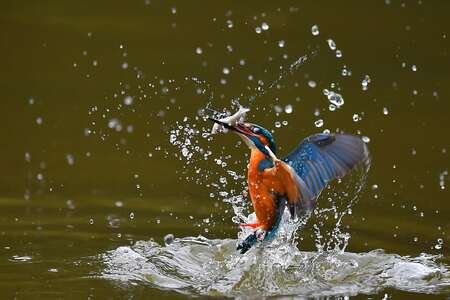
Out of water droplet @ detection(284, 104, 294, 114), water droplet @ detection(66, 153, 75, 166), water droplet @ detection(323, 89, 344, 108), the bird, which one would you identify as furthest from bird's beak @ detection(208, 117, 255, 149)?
water droplet @ detection(284, 104, 294, 114)

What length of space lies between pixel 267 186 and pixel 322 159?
0.29 m

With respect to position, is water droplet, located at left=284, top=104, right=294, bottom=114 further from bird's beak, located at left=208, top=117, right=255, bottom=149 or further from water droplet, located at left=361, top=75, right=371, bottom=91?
bird's beak, located at left=208, top=117, right=255, bottom=149

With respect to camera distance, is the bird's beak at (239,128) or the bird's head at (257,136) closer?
the bird's beak at (239,128)

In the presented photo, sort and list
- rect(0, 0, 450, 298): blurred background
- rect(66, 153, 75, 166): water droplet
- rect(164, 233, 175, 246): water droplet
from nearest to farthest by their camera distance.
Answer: rect(164, 233, 175, 246): water droplet < rect(0, 0, 450, 298): blurred background < rect(66, 153, 75, 166): water droplet

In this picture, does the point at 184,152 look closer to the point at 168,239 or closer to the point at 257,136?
the point at 168,239

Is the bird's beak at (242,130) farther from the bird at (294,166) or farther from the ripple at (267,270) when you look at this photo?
the ripple at (267,270)

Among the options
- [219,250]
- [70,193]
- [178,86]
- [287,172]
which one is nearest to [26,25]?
[178,86]

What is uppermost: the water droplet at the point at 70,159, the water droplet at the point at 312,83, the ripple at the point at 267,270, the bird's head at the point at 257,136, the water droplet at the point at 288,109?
the water droplet at the point at 312,83

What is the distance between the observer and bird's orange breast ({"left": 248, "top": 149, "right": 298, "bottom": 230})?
5.20 m

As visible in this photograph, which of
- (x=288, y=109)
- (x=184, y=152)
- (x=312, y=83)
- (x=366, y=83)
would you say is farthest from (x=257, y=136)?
(x=366, y=83)

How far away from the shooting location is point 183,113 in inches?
328

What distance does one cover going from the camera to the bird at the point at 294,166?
514 cm

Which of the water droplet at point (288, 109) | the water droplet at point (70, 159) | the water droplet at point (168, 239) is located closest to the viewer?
the water droplet at point (168, 239)

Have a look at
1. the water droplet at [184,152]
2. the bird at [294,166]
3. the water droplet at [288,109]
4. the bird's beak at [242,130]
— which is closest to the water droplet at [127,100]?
the water droplet at [184,152]
